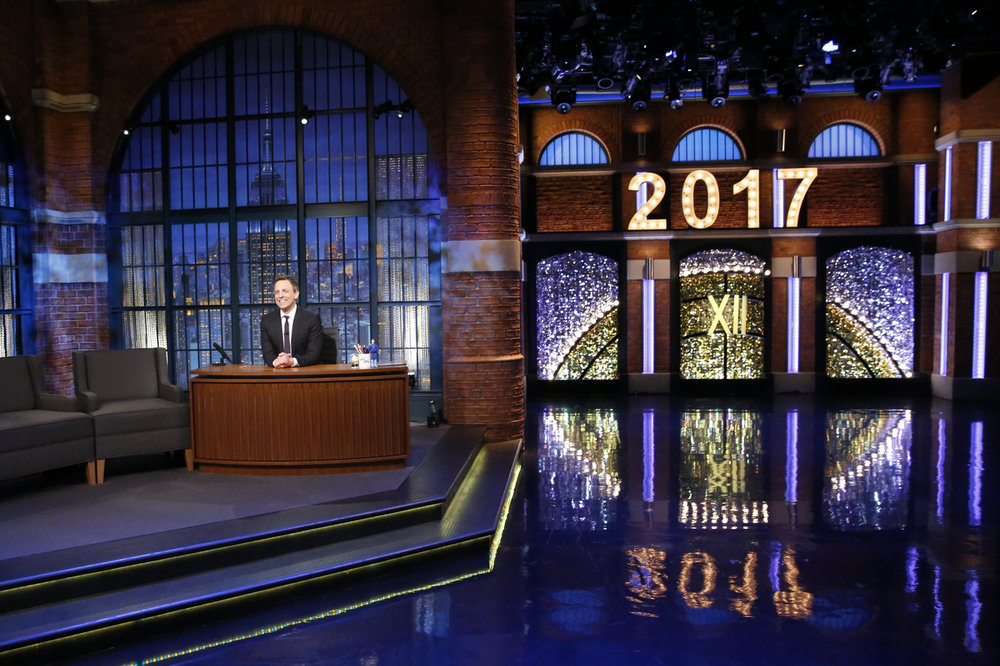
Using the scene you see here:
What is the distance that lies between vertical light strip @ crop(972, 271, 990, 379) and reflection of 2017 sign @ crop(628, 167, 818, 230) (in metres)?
2.95

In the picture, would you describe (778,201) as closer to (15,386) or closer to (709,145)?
(709,145)

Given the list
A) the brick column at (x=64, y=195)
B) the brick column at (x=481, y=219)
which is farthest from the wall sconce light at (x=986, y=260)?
the brick column at (x=64, y=195)

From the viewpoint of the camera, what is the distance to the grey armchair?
5.78 metres

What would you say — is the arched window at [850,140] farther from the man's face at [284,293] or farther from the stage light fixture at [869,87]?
the man's face at [284,293]

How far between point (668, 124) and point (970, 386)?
6.61 metres

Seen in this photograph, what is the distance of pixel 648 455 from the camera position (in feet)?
25.7

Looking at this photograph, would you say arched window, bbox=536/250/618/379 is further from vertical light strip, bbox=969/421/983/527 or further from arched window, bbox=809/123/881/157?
vertical light strip, bbox=969/421/983/527

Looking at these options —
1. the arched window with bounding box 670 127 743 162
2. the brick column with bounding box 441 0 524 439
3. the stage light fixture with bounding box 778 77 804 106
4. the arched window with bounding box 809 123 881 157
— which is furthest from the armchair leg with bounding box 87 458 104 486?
the arched window with bounding box 809 123 881 157

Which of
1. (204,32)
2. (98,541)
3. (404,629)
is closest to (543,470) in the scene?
(404,629)

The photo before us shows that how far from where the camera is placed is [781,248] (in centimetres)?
1249

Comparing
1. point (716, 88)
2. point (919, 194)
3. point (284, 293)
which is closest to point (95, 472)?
point (284, 293)

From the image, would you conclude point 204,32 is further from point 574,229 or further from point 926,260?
point 926,260

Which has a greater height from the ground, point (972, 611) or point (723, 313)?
point (723, 313)

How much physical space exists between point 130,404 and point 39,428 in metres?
0.84
